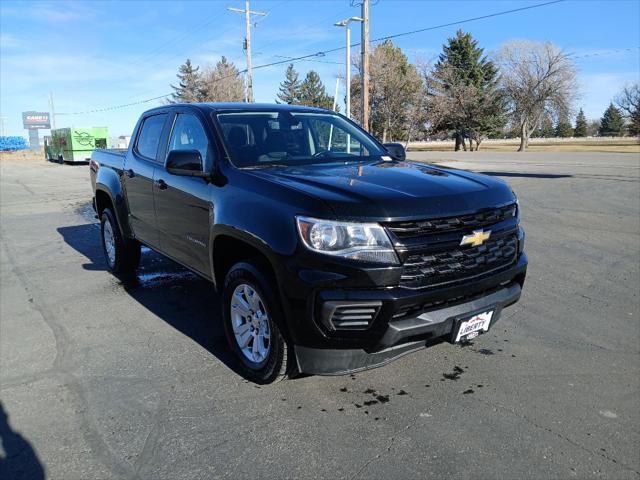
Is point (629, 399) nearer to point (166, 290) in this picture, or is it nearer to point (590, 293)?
point (590, 293)

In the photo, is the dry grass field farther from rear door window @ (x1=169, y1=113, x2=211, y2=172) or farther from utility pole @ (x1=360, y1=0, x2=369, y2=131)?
rear door window @ (x1=169, y1=113, x2=211, y2=172)

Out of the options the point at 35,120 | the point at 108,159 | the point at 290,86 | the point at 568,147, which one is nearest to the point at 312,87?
the point at 290,86

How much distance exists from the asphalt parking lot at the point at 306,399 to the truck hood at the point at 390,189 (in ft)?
4.07

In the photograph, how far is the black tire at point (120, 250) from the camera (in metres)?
6.05

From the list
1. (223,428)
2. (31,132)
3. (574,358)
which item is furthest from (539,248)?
(31,132)

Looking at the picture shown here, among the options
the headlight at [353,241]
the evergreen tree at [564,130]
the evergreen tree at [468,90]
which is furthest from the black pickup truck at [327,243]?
the evergreen tree at [564,130]

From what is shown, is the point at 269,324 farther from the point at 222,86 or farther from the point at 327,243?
the point at 222,86

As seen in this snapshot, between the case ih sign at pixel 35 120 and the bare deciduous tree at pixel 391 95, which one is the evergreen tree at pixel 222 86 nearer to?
the bare deciduous tree at pixel 391 95

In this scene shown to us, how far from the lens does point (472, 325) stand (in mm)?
3117

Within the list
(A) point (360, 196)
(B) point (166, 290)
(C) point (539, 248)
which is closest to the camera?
(A) point (360, 196)

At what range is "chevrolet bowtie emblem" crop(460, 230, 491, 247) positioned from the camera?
303 centimetres

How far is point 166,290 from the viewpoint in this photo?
5723 mm

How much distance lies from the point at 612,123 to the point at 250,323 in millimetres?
119358

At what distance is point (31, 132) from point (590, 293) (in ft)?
439
